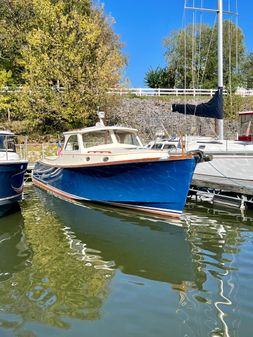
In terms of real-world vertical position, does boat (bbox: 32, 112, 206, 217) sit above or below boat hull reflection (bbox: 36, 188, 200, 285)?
above

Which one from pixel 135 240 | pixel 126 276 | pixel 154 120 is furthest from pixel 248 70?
pixel 126 276

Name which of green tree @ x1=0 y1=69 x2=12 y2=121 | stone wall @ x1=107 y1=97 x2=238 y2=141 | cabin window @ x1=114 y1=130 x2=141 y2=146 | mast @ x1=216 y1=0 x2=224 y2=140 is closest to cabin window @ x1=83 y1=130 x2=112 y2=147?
cabin window @ x1=114 y1=130 x2=141 y2=146

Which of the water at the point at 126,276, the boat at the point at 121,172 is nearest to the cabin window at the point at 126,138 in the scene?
the boat at the point at 121,172

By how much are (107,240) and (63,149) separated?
5523mm

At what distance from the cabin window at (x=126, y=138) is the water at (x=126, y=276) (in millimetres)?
2873

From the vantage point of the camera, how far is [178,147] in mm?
15453

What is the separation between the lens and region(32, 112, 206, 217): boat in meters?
10.2

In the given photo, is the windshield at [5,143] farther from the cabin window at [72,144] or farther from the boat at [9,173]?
the cabin window at [72,144]

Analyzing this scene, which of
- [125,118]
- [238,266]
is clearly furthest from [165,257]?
[125,118]

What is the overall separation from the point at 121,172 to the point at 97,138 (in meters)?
2.51

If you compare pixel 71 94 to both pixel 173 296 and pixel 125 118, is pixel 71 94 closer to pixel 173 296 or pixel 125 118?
pixel 125 118

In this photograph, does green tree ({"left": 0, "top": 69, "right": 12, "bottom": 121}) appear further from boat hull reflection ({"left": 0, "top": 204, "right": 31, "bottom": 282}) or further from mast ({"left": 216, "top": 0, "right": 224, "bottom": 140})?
boat hull reflection ({"left": 0, "top": 204, "right": 31, "bottom": 282})

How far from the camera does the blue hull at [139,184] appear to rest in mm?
10164

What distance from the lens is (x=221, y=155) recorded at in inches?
550
